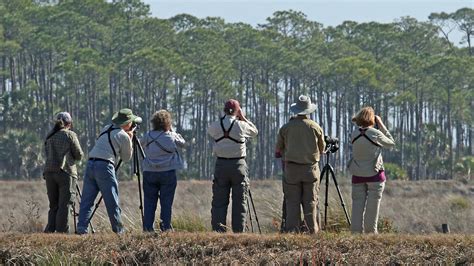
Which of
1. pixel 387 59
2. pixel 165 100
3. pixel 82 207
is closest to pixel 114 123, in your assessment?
pixel 82 207

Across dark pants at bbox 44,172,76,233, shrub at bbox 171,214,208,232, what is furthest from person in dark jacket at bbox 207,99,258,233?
dark pants at bbox 44,172,76,233

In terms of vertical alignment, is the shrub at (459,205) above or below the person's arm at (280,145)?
below

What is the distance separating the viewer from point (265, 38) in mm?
97375

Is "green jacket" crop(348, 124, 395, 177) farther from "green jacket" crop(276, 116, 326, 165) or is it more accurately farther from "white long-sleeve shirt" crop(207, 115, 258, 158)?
"white long-sleeve shirt" crop(207, 115, 258, 158)

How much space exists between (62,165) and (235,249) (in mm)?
2951

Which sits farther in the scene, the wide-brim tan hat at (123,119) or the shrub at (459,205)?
the shrub at (459,205)

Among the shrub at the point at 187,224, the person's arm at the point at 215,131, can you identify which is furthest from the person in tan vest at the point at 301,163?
the shrub at the point at 187,224

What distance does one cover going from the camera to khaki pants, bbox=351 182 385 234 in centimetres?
1505

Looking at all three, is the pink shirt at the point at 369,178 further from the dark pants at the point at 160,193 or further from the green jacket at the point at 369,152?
the dark pants at the point at 160,193

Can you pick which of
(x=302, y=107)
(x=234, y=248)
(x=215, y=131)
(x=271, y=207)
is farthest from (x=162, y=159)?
(x=271, y=207)

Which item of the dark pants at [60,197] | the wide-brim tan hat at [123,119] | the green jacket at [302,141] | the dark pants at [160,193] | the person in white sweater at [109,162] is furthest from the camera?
the dark pants at [60,197]

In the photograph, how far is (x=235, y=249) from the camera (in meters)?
14.0

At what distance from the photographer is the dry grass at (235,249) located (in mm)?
13492

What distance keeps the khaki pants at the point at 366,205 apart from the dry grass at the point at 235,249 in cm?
99
